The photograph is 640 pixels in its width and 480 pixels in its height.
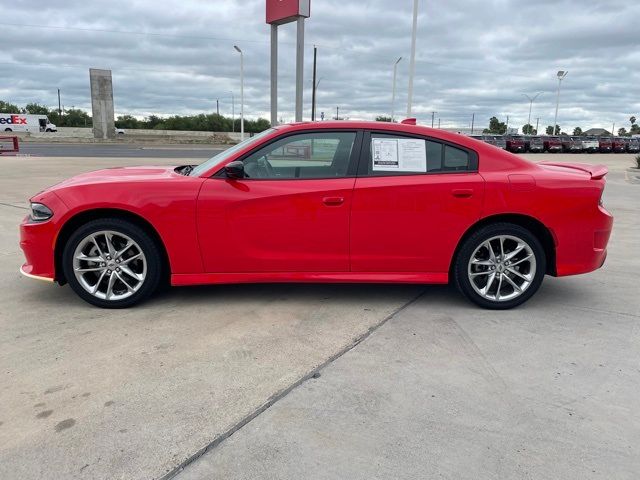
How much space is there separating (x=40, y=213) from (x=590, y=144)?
50869mm

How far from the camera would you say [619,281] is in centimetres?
505

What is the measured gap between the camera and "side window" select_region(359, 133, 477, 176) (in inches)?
161

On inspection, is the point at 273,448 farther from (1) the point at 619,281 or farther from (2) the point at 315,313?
(1) the point at 619,281

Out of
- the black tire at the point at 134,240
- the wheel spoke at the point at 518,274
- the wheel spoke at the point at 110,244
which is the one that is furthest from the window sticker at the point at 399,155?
the wheel spoke at the point at 110,244

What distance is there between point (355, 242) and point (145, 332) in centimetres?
174

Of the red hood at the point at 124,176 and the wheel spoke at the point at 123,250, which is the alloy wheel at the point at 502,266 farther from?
the wheel spoke at the point at 123,250

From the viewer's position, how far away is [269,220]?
3.96 meters

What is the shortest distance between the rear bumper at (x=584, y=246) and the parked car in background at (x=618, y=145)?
171ft

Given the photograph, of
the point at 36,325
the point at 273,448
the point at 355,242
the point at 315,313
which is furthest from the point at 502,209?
the point at 36,325

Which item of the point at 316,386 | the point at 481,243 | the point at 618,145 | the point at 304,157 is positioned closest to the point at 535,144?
the point at 618,145

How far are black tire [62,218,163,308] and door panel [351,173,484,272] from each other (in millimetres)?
1608

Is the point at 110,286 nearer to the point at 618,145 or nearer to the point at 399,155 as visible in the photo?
the point at 399,155

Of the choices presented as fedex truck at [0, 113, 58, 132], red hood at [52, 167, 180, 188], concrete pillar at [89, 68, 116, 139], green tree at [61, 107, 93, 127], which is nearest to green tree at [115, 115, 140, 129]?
green tree at [61, 107, 93, 127]

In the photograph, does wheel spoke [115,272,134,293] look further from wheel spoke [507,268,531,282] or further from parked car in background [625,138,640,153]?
parked car in background [625,138,640,153]
